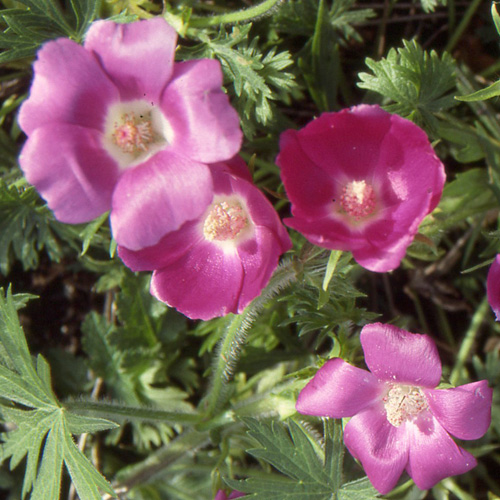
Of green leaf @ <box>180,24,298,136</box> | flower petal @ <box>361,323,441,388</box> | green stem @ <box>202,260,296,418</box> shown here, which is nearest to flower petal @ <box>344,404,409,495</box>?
flower petal @ <box>361,323,441,388</box>

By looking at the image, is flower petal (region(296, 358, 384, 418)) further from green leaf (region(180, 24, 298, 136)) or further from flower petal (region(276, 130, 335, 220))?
green leaf (region(180, 24, 298, 136))

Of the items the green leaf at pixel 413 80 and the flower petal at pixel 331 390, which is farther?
the green leaf at pixel 413 80

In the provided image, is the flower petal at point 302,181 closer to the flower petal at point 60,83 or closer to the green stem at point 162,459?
the flower petal at point 60,83

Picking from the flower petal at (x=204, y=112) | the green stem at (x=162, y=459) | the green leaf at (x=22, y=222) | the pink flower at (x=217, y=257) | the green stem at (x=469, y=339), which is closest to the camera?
the flower petal at (x=204, y=112)

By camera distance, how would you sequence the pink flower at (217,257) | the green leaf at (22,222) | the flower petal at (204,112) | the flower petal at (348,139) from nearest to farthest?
the flower petal at (204,112)
the flower petal at (348,139)
the pink flower at (217,257)
the green leaf at (22,222)

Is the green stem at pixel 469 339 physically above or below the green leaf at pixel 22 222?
below

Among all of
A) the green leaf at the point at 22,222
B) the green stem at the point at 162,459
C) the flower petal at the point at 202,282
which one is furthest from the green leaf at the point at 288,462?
the green leaf at the point at 22,222

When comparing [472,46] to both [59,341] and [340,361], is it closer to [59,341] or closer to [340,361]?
Answer: [340,361]

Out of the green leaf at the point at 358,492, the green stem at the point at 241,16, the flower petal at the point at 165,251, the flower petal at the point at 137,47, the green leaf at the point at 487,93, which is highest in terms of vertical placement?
the flower petal at the point at 137,47

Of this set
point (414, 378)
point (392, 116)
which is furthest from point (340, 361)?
point (392, 116)
